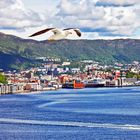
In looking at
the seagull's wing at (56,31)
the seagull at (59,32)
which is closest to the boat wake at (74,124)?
Result: the seagull at (59,32)

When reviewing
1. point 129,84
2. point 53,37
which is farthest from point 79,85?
point 53,37

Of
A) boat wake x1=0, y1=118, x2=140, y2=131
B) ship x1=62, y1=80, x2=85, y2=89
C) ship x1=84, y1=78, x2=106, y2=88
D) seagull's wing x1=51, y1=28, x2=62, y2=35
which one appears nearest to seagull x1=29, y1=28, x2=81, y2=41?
seagull's wing x1=51, y1=28, x2=62, y2=35

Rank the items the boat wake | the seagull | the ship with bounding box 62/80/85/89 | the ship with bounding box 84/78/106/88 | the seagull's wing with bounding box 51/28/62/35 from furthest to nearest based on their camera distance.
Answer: the ship with bounding box 84/78/106/88, the ship with bounding box 62/80/85/89, the boat wake, the seagull's wing with bounding box 51/28/62/35, the seagull

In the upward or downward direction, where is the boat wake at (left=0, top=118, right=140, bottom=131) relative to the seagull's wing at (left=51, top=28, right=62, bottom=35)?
downward

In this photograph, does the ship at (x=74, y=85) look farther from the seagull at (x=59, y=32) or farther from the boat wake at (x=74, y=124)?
the seagull at (x=59, y=32)

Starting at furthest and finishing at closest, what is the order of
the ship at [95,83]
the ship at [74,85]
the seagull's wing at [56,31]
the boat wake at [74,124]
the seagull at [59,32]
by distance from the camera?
1. the ship at [95,83]
2. the ship at [74,85]
3. the boat wake at [74,124]
4. the seagull's wing at [56,31]
5. the seagull at [59,32]

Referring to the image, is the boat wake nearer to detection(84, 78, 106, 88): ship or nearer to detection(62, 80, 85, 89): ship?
detection(62, 80, 85, 89): ship

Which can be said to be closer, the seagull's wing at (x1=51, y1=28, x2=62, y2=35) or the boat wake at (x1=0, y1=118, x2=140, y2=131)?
the seagull's wing at (x1=51, y1=28, x2=62, y2=35)

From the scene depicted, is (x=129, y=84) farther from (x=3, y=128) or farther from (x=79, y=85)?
(x=3, y=128)

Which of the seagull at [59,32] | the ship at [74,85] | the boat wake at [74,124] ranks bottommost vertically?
the boat wake at [74,124]

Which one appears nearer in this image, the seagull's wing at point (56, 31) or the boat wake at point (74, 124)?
the seagull's wing at point (56, 31)

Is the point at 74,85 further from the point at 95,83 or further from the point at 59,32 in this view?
the point at 59,32

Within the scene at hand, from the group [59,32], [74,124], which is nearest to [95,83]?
[74,124]
